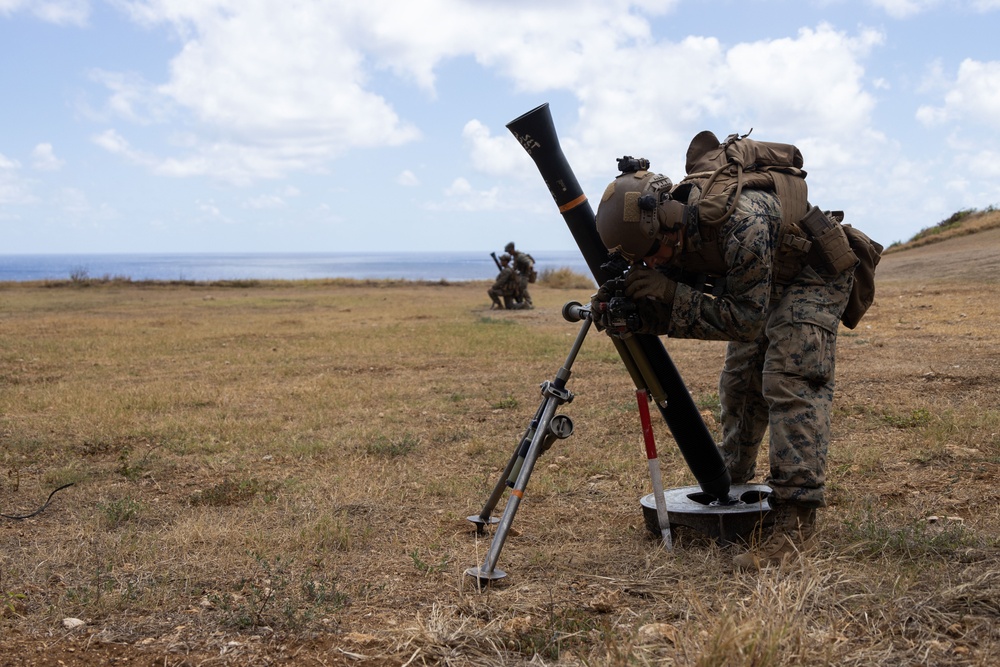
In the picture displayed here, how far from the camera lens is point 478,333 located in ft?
49.6

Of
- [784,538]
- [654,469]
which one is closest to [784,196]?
[654,469]

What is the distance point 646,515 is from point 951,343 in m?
7.50

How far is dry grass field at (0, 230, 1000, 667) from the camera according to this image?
324cm

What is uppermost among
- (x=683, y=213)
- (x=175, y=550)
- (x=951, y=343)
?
(x=683, y=213)

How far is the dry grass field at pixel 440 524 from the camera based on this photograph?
324 cm

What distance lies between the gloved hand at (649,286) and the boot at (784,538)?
43.0 inches

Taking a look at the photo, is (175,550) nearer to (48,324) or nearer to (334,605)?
(334,605)

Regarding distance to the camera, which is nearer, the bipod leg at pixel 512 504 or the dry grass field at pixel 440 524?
the dry grass field at pixel 440 524

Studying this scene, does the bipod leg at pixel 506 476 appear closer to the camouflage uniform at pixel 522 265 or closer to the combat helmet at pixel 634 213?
the combat helmet at pixel 634 213

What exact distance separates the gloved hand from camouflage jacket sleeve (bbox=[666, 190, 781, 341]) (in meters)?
0.04

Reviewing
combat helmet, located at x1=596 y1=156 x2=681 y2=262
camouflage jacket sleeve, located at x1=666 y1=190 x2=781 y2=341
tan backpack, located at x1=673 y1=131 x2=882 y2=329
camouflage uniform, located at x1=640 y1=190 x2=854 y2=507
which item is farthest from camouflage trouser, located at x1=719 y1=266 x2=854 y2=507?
combat helmet, located at x1=596 y1=156 x2=681 y2=262

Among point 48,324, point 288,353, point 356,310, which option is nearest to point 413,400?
point 288,353

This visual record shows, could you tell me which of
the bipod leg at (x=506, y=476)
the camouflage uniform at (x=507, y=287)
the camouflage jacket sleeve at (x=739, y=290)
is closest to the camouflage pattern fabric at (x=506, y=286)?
the camouflage uniform at (x=507, y=287)

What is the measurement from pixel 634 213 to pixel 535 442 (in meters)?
1.04
